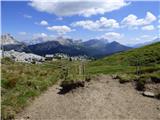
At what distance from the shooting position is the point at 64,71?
133ft

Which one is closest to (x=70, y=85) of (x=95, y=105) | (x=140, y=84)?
(x=95, y=105)

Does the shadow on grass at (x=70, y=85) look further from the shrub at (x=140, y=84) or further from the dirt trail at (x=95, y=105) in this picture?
the shrub at (x=140, y=84)

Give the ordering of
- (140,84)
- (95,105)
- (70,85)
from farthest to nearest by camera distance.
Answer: (70,85), (140,84), (95,105)

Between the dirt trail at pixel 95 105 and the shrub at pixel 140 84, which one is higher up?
the shrub at pixel 140 84

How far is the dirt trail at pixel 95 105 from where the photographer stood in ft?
68.9

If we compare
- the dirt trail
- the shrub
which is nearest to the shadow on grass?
the dirt trail

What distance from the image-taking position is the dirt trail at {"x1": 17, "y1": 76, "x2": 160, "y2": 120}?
21016mm

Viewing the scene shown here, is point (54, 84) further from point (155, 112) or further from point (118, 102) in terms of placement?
point (155, 112)

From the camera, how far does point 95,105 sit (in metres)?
23.1

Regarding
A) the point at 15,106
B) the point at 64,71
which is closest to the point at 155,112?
the point at 15,106

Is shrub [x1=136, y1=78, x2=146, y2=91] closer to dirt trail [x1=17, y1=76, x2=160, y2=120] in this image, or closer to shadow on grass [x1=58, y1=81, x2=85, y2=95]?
dirt trail [x1=17, y1=76, x2=160, y2=120]

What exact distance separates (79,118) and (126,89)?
781 cm

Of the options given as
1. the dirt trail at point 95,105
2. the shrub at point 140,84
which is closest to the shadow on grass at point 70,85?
the dirt trail at point 95,105

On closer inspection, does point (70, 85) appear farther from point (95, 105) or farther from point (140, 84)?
point (140, 84)
